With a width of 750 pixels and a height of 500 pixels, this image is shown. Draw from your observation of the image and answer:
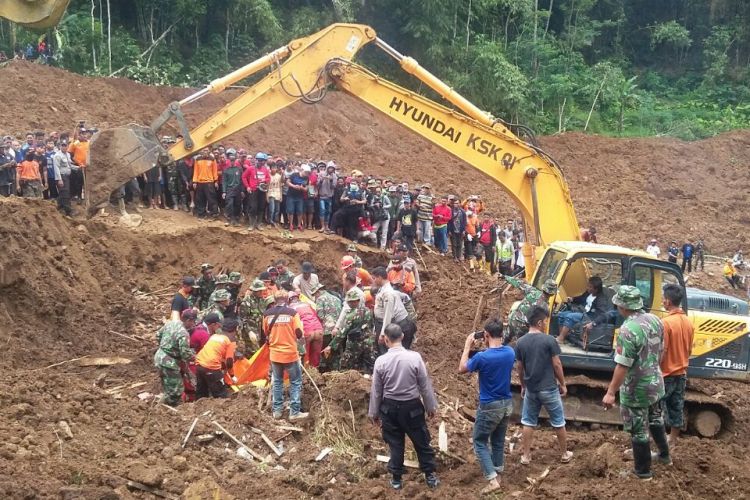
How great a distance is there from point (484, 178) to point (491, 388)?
2348cm

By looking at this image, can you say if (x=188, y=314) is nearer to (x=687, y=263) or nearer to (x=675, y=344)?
(x=675, y=344)

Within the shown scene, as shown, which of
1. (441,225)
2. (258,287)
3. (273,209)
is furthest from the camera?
(441,225)

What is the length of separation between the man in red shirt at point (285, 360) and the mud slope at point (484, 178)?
15.9 metres

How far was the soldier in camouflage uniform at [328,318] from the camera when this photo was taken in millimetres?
12109

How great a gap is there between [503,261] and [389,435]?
532 inches

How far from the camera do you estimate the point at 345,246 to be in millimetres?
19031

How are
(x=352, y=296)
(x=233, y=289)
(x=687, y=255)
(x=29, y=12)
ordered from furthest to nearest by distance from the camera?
1. (x=687, y=255)
2. (x=233, y=289)
3. (x=352, y=296)
4. (x=29, y=12)

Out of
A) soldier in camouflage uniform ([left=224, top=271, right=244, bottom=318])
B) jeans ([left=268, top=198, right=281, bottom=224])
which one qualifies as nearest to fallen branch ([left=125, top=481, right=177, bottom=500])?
soldier in camouflage uniform ([left=224, top=271, right=244, bottom=318])

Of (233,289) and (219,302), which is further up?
(233,289)

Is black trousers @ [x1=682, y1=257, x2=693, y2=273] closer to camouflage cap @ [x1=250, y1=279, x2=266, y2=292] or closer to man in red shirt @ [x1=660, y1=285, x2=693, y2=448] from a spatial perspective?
camouflage cap @ [x1=250, y1=279, x2=266, y2=292]

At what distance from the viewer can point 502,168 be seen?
1360 cm

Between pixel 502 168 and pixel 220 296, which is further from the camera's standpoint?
pixel 502 168

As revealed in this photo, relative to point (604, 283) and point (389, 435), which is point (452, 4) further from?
point (389, 435)

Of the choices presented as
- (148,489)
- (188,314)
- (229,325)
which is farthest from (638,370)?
(188,314)
